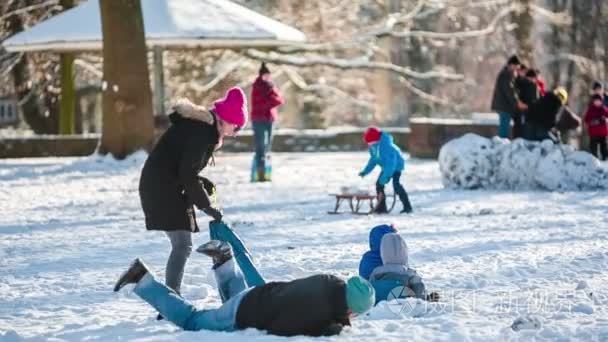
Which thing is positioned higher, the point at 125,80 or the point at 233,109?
the point at 233,109

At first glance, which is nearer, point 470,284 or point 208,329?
point 208,329

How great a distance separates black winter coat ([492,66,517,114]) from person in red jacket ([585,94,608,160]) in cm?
325

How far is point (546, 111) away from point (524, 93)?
66.9 inches

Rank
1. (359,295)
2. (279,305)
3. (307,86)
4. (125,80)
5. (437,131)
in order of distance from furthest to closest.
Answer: (307,86), (437,131), (125,80), (279,305), (359,295)

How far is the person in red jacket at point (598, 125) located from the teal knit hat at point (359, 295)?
17.2m

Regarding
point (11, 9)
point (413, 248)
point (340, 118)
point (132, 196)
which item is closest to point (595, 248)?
point (413, 248)

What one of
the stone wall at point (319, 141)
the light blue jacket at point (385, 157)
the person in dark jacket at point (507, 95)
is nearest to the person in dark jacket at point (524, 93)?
the person in dark jacket at point (507, 95)

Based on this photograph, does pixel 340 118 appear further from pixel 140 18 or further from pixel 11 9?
pixel 140 18

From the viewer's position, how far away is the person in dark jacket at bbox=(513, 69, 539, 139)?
2039 cm

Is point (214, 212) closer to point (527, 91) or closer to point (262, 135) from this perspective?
point (262, 135)

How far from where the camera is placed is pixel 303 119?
46.3m

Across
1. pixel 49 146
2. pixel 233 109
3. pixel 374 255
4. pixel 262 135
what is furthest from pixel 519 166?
pixel 49 146

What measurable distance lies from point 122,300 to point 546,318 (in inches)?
114

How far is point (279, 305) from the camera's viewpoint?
6758mm
